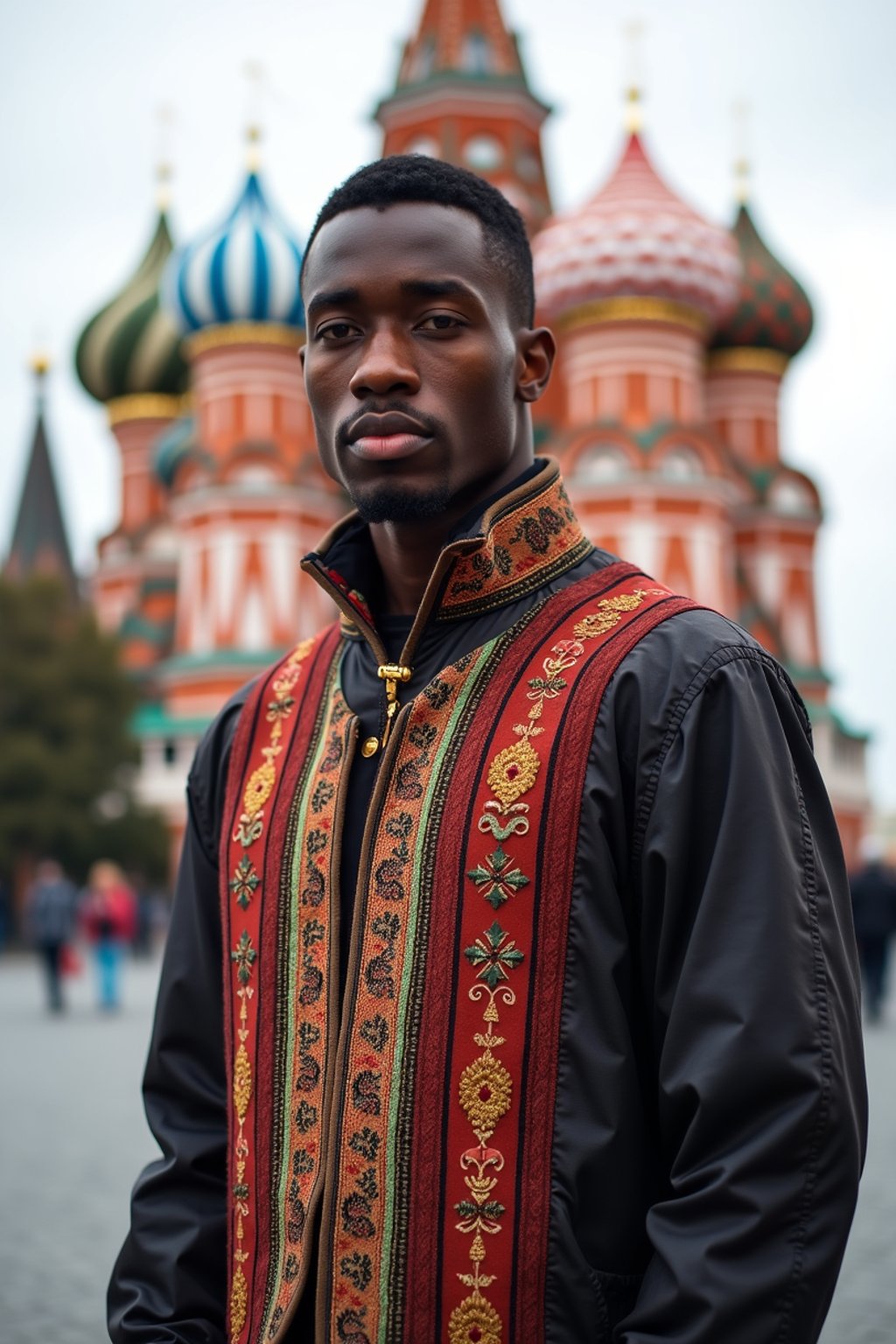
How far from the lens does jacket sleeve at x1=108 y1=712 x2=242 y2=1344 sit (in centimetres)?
207

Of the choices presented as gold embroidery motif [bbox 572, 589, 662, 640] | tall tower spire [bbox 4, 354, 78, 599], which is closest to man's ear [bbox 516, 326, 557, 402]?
gold embroidery motif [bbox 572, 589, 662, 640]

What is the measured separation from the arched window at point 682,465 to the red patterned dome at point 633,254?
2530mm

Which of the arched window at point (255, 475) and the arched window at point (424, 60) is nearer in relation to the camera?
the arched window at point (255, 475)

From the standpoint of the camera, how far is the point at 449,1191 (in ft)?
5.95

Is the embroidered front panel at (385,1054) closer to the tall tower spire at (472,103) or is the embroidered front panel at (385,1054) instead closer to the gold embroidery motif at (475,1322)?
the gold embroidery motif at (475,1322)

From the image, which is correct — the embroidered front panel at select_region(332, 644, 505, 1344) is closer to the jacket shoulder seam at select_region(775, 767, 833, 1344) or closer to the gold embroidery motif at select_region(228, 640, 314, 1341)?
the gold embroidery motif at select_region(228, 640, 314, 1341)

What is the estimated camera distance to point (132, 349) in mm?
35438

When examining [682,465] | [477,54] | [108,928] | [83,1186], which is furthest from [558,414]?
[83,1186]

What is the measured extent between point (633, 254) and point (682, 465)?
11.2 ft

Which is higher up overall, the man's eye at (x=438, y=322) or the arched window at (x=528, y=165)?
the arched window at (x=528, y=165)

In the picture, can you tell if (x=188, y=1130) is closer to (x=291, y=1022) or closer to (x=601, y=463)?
(x=291, y=1022)

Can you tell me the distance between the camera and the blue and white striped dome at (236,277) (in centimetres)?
2792

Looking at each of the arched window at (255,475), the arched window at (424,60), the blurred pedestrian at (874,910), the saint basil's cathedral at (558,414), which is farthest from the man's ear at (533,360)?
the arched window at (424,60)

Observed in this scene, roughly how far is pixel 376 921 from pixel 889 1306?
3.77m
